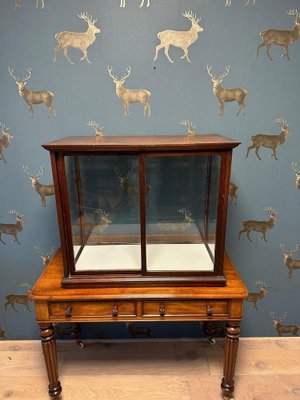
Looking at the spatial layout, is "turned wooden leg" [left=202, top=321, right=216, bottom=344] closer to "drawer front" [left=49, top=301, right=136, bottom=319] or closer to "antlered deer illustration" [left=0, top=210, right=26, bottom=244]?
"drawer front" [left=49, top=301, right=136, bottom=319]

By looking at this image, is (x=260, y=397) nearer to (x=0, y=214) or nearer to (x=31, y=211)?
(x=31, y=211)

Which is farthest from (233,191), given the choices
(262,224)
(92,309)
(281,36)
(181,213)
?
(92,309)

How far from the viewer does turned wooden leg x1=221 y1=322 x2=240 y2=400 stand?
4.01 feet

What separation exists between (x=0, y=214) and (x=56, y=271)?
0.51 metres

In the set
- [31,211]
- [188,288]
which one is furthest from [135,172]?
[31,211]

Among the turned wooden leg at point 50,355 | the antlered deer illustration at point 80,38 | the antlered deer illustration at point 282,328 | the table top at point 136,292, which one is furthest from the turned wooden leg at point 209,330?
the antlered deer illustration at point 80,38

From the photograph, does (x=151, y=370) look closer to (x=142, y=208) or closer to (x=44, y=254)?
(x=44, y=254)

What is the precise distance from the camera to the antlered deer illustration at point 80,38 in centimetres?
132

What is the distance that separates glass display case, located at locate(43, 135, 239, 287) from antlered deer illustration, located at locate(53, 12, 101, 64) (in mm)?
459

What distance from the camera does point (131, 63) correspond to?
1.37 m

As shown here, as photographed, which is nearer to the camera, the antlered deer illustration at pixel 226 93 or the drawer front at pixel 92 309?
the drawer front at pixel 92 309

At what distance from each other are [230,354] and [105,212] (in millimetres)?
795

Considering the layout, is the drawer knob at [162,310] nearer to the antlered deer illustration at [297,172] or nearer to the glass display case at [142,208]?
the glass display case at [142,208]

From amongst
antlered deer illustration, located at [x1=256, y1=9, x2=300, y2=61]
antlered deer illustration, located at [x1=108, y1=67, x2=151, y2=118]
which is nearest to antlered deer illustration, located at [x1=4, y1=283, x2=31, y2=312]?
antlered deer illustration, located at [x1=108, y1=67, x2=151, y2=118]
